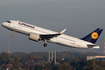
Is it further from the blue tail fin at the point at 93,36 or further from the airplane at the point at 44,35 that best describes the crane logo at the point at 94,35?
the airplane at the point at 44,35

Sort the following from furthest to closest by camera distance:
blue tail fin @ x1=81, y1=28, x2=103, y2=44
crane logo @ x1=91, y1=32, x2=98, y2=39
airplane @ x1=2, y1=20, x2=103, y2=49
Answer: crane logo @ x1=91, y1=32, x2=98, y2=39, blue tail fin @ x1=81, y1=28, x2=103, y2=44, airplane @ x1=2, y1=20, x2=103, y2=49

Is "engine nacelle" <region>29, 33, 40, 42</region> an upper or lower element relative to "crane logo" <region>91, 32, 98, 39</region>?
lower

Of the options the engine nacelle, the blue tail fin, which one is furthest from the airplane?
the blue tail fin

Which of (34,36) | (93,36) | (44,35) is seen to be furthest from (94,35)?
(34,36)

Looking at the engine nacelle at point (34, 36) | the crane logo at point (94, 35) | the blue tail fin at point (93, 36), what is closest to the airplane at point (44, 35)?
the engine nacelle at point (34, 36)

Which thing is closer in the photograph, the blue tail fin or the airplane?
the airplane

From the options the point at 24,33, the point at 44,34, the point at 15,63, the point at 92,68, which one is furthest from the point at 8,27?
the point at 15,63

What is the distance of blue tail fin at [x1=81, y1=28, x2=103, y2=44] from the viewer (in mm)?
65562

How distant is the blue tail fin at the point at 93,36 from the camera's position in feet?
215

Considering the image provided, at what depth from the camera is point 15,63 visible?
191250 millimetres

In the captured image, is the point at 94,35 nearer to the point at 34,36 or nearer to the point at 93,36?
the point at 93,36

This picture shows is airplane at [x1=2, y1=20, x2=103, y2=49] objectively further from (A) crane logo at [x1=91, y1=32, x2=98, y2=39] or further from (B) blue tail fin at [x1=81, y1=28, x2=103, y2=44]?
(A) crane logo at [x1=91, y1=32, x2=98, y2=39]

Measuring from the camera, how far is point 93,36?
6625 centimetres

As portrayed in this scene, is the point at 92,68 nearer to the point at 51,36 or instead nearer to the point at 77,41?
the point at 77,41
